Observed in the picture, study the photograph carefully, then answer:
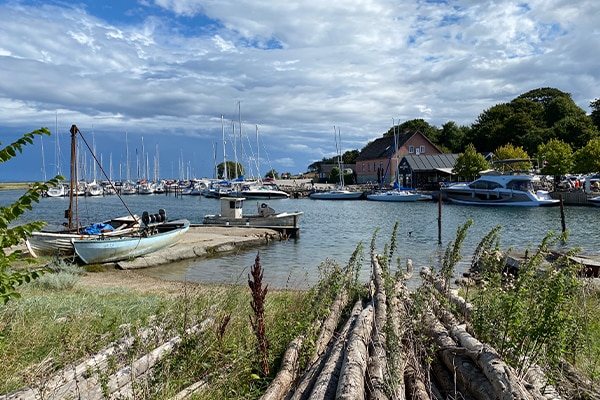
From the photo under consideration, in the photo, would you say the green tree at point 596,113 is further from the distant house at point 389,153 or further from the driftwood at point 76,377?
the driftwood at point 76,377

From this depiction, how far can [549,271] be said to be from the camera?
5.93 meters

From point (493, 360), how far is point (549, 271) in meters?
1.82

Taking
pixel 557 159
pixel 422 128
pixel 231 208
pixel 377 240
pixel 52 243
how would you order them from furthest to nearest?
pixel 422 128 < pixel 557 159 < pixel 231 208 < pixel 377 240 < pixel 52 243

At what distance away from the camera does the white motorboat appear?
1844cm

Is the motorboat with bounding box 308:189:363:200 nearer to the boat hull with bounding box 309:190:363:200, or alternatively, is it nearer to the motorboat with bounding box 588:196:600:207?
the boat hull with bounding box 309:190:363:200

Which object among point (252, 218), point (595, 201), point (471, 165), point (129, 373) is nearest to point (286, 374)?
point (129, 373)

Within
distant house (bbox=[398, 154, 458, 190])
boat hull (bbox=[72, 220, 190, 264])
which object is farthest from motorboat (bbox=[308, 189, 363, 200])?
boat hull (bbox=[72, 220, 190, 264])

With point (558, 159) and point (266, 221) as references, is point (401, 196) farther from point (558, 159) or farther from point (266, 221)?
point (266, 221)

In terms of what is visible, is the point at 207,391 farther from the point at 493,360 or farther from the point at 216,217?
the point at 216,217

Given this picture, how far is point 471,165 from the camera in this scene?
6919 cm

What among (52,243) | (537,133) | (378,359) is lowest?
(52,243)

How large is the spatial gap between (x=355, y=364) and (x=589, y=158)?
6531 centimetres

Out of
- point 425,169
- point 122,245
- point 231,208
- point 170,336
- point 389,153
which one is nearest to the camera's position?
point 170,336

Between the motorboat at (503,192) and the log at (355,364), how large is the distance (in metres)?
53.3
